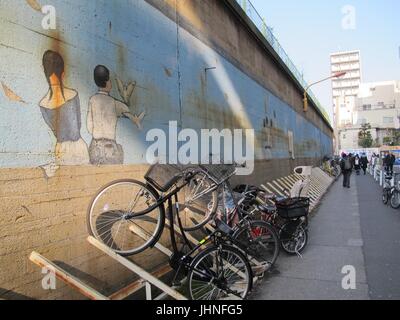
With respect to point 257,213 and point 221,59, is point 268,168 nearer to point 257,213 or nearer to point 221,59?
point 221,59

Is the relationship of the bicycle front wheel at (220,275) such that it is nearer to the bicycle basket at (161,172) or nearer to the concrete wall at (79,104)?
the concrete wall at (79,104)

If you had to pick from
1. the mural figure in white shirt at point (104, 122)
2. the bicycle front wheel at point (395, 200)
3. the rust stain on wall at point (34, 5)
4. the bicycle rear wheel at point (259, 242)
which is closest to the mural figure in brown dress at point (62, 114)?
the mural figure in white shirt at point (104, 122)

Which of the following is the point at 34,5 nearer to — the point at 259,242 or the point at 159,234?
the point at 159,234

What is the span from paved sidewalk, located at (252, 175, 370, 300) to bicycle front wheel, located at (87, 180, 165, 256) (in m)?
1.77

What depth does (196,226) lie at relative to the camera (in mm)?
4836

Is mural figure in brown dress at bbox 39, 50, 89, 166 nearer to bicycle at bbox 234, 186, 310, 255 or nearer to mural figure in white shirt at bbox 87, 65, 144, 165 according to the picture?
mural figure in white shirt at bbox 87, 65, 144, 165

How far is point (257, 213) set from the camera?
6.20m

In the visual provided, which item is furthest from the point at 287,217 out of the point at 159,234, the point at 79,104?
the point at 79,104

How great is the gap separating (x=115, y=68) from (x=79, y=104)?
0.82 m

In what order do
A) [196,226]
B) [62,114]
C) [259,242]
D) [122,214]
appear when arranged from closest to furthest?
[62,114], [122,214], [196,226], [259,242]

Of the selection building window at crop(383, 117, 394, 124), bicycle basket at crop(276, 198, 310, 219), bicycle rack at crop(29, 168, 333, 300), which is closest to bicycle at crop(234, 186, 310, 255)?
bicycle basket at crop(276, 198, 310, 219)

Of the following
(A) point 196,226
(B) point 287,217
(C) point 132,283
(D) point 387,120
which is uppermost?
(D) point 387,120

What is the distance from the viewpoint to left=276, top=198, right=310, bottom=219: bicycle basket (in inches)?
241
